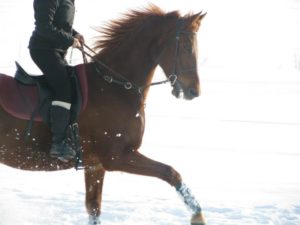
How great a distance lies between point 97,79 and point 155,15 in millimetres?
1027

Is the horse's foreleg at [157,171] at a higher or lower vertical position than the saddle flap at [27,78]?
lower

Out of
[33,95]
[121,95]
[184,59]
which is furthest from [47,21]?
[184,59]

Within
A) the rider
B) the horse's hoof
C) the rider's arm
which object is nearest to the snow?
the rider

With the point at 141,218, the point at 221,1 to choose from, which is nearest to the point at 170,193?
the point at 141,218

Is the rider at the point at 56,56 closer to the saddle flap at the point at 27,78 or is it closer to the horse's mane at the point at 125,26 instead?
the saddle flap at the point at 27,78

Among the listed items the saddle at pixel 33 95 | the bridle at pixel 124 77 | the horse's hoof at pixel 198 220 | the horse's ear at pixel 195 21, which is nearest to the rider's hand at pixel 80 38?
the bridle at pixel 124 77

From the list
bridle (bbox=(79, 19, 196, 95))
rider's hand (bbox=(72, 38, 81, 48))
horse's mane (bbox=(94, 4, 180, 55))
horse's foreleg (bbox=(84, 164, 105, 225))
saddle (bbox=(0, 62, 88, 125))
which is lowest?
horse's foreleg (bbox=(84, 164, 105, 225))

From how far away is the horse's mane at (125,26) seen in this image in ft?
22.4

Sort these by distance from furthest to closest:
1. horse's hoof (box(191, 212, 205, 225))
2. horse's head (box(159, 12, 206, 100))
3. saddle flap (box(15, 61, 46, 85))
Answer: saddle flap (box(15, 61, 46, 85)) → horse's head (box(159, 12, 206, 100)) → horse's hoof (box(191, 212, 205, 225))

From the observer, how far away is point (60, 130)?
248 inches

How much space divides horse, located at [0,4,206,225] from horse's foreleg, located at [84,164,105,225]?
1 cm

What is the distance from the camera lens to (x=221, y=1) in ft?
415

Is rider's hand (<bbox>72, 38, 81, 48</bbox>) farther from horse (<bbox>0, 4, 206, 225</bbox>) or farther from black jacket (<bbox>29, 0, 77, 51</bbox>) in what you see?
horse (<bbox>0, 4, 206, 225</bbox>)

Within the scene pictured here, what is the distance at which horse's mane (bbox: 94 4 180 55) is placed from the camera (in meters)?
6.82
